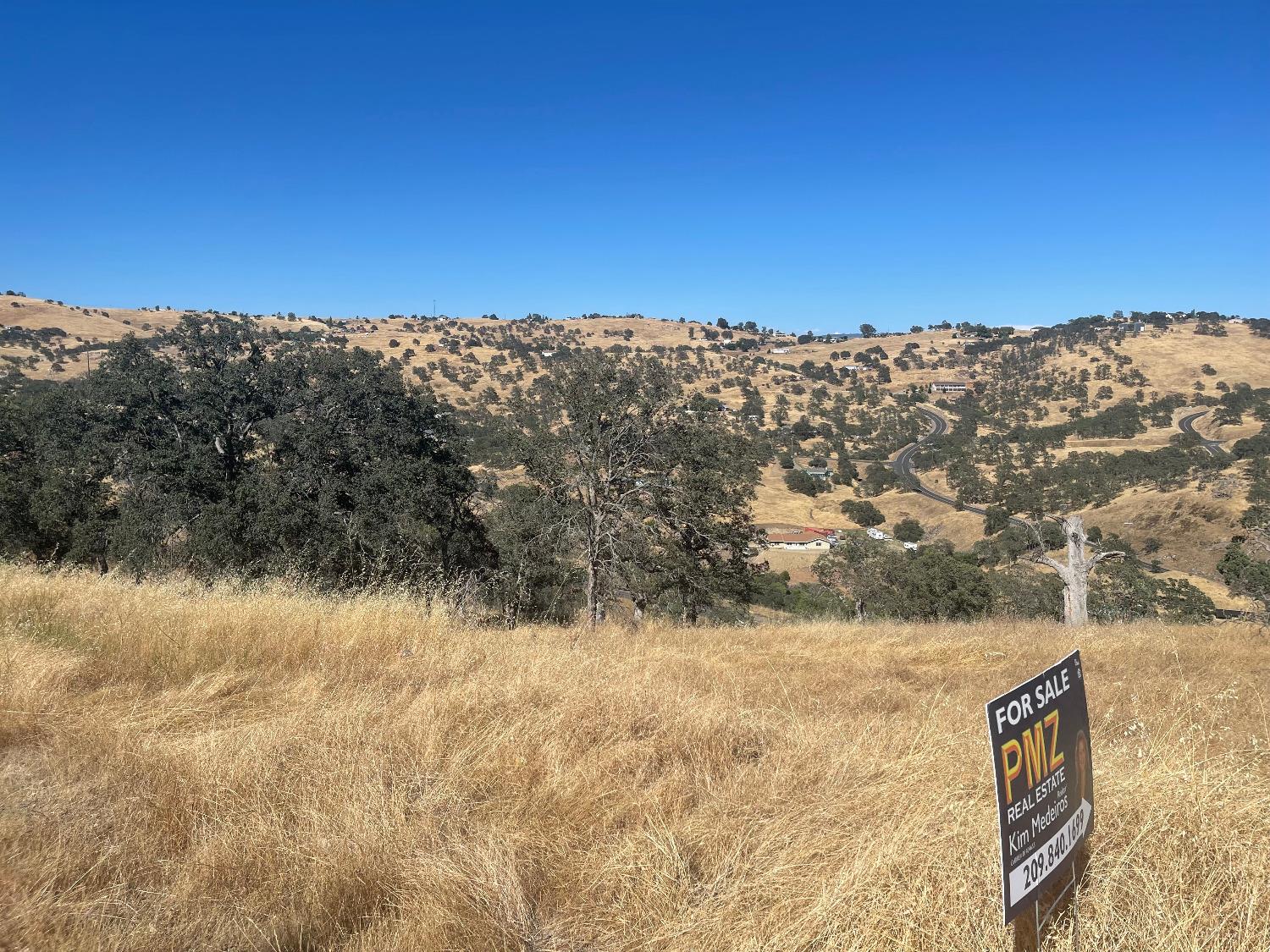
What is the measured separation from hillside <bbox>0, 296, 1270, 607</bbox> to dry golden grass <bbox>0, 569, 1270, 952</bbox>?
28.3 meters

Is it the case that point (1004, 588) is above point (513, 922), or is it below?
below

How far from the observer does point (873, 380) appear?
375 ft

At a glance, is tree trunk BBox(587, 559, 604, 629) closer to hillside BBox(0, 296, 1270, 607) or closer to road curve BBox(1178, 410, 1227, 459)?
hillside BBox(0, 296, 1270, 607)

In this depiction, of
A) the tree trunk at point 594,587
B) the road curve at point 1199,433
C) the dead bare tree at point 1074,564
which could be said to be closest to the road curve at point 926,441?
the road curve at point 1199,433

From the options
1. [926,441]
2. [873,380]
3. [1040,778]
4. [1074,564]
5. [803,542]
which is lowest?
[803,542]

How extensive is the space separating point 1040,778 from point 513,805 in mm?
2226

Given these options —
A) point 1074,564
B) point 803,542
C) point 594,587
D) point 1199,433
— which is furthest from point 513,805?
point 1199,433

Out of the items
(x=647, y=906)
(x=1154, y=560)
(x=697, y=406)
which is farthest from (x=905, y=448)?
(x=647, y=906)

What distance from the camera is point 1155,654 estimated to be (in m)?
7.71

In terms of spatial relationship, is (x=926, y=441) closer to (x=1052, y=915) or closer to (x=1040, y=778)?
(x=1052, y=915)

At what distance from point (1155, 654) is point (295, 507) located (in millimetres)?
17144

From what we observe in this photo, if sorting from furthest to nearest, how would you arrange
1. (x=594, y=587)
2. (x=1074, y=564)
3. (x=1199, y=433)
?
(x=1199, y=433) → (x=594, y=587) → (x=1074, y=564)

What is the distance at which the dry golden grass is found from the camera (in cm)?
238

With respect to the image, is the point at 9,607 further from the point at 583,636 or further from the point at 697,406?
the point at 697,406
